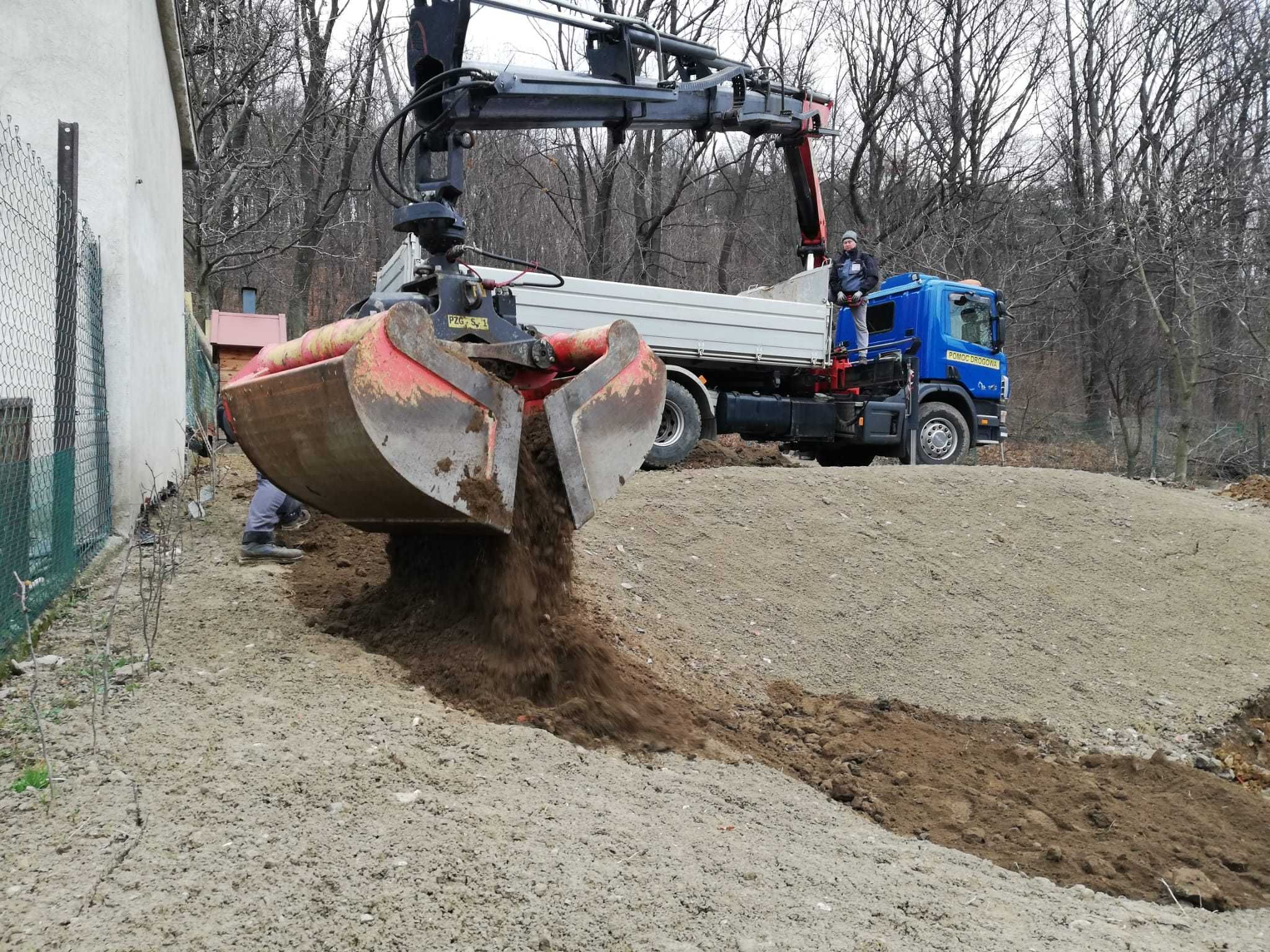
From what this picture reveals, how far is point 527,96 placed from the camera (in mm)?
6441

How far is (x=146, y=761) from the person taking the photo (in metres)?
3.13

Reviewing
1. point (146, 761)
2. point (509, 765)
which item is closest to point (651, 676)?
point (509, 765)

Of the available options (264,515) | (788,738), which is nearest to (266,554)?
(264,515)

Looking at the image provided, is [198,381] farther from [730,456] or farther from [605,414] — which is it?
[605,414]

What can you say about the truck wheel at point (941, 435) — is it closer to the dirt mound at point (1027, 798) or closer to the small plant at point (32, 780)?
the dirt mound at point (1027, 798)

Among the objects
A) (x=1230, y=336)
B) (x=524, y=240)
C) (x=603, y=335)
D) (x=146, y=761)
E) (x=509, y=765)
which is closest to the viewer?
(x=146, y=761)

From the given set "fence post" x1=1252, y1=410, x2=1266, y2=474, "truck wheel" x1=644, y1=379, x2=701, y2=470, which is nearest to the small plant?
"truck wheel" x1=644, y1=379, x2=701, y2=470

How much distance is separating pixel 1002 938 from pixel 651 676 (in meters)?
2.44

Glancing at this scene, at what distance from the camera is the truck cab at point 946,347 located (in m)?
13.4

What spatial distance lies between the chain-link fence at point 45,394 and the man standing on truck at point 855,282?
901cm

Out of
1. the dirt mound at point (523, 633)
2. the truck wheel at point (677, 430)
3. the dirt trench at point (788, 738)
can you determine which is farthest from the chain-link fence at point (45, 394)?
the truck wheel at point (677, 430)

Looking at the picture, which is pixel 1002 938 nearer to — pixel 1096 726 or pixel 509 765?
pixel 509 765

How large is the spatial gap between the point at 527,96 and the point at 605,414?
3032mm

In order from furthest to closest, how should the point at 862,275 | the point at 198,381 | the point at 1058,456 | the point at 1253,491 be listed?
1. the point at 1058,456
2. the point at 198,381
3. the point at 1253,491
4. the point at 862,275
